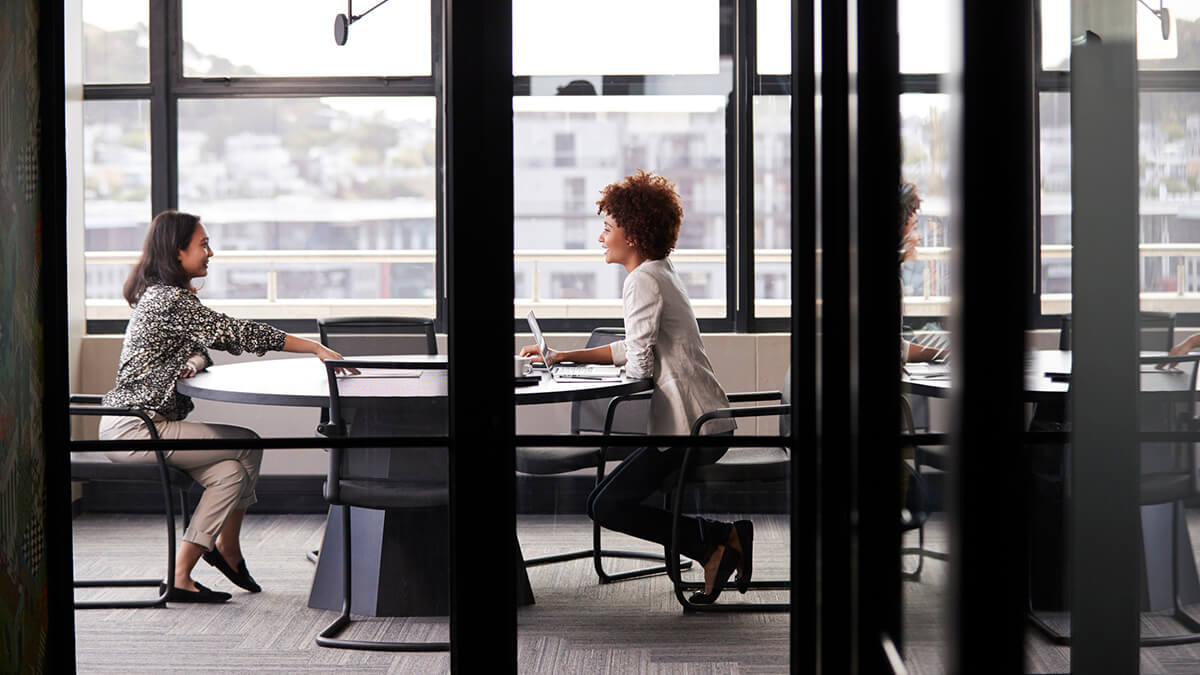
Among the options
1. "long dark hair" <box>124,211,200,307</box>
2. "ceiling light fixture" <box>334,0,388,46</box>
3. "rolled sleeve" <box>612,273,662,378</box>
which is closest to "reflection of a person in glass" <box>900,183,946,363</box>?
"rolled sleeve" <box>612,273,662,378</box>

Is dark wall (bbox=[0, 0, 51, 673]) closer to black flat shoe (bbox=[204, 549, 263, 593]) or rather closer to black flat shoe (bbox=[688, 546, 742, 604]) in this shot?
black flat shoe (bbox=[204, 549, 263, 593])

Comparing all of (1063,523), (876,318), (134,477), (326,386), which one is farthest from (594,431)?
(1063,523)

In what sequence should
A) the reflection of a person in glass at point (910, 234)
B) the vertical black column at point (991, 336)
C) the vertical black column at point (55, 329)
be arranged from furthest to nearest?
1. the vertical black column at point (55, 329)
2. the reflection of a person in glass at point (910, 234)
3. the vertical black column at point (991, 336)

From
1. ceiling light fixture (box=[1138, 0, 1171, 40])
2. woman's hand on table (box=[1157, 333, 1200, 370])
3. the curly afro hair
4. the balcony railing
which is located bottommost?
woman's hand on table (box=[1157, 333, 1200, 370])

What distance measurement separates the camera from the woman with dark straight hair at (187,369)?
2.39 m

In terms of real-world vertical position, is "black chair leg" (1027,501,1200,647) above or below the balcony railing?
below

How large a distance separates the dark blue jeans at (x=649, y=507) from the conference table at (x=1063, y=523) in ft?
2.98

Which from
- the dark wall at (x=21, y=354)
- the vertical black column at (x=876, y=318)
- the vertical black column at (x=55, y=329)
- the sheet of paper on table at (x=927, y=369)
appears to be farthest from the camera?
the vertical black column at (x=55, y=329)

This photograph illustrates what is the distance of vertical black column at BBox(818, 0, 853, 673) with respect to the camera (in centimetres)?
227

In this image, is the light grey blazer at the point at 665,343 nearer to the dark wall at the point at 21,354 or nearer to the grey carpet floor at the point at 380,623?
the grey carpet floor at the point at 380,623

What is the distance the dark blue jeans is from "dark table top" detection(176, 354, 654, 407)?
6.6 inches

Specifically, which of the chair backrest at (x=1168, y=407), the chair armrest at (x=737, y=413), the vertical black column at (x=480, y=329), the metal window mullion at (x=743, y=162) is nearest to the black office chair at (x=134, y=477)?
the vertical black column at (x=480, y=329)

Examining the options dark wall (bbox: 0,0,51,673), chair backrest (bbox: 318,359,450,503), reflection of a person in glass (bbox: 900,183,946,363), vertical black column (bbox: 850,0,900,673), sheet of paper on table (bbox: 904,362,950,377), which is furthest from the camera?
chair backrest (bbox: 318,359,450,503)

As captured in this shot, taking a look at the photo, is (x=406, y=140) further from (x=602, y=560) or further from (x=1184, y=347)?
(x=1184, y=347)
